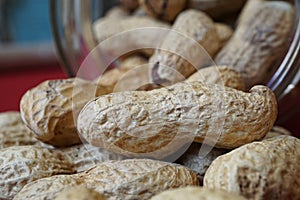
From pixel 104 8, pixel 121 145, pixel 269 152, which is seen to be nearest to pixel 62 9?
pixel 104 8

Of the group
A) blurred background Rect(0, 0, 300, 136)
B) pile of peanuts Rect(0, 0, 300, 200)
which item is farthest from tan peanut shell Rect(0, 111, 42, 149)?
blurred background Rect(0, 0, 300, 136)

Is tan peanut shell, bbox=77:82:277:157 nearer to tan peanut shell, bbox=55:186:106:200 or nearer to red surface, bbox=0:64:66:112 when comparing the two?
tan peanut shell, bbox=55:186:106:200

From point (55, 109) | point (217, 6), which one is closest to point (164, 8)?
point (217, 6)

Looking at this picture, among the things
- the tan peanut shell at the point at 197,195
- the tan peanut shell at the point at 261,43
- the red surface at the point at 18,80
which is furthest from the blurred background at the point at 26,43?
the tan peanut shell at the point at 197,195

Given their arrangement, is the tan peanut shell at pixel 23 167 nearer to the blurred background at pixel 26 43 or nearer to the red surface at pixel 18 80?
the red surface at pixel 18 80

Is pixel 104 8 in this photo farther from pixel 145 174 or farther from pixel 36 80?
pixel 145 174

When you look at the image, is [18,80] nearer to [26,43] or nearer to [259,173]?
[26,43]
